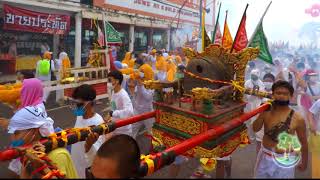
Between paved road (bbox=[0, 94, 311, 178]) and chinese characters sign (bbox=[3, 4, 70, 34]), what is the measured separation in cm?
384

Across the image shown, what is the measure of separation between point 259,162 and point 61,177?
7.32ft

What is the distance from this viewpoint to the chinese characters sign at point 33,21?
11836 mm

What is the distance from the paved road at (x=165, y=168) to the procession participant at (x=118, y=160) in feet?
3.66

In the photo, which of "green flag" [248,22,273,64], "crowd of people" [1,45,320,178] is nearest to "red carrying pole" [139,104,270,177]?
"crowd of people" [1,45,320,178]

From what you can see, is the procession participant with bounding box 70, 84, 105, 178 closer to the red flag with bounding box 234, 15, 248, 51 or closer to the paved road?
the paved road

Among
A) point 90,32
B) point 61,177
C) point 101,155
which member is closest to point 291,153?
point 101,155

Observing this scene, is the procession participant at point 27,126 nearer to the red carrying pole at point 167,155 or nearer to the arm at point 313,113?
the red carrying pole at point 167,155

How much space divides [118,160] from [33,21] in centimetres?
1248

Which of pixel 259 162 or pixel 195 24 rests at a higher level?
pixel 195 24

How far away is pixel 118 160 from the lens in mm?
1672

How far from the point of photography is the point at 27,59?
47.9 ft

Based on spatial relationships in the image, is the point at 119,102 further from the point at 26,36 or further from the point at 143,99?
the point at 26,36

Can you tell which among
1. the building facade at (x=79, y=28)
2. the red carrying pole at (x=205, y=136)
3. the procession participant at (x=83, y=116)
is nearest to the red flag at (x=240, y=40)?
the red carrying pole at (x=205, y=136)

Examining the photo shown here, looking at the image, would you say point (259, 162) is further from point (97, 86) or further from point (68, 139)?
point (97, 86)
